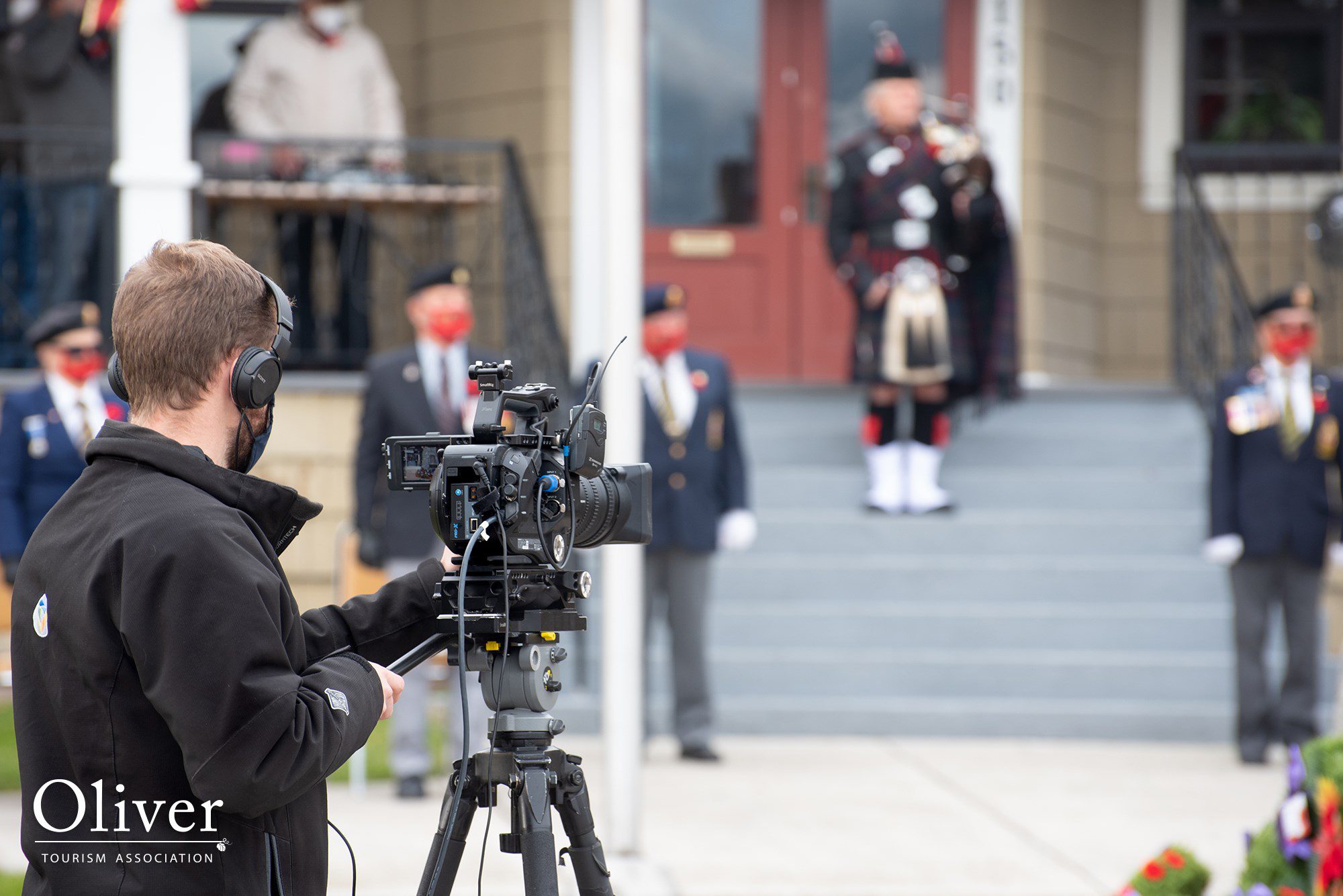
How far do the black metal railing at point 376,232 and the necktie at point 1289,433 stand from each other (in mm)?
3683

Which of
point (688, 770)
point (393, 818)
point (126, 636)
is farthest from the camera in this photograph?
point (688, 770)

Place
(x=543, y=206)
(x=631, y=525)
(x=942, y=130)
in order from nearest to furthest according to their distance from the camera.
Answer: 1. (x=631, y=525)
2. (x=942, y=130)
3. (x=543, y=206)

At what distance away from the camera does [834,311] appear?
10.3 meters

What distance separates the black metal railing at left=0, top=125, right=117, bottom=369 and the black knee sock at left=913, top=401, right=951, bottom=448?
13.8 feet

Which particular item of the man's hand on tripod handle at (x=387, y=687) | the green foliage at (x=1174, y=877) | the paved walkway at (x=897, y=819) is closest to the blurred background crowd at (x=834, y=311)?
the paved walkway at (x=897, y=819)

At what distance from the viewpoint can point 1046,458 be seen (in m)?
8.97

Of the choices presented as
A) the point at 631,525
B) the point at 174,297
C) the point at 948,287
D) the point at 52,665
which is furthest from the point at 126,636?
the point at 948,287

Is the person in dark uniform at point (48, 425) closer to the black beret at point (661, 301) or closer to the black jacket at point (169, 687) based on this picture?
the black beret at point (661, 301)

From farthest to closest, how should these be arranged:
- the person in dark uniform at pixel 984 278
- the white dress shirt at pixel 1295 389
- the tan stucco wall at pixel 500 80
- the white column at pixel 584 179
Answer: the tan stucco wall at pixel 500 80 → the white column at pixel 584 179 → the person in dark uniform at pixel 984 278 → the white dress shirt at pixel 1295 389

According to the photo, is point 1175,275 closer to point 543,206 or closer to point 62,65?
point 543,206

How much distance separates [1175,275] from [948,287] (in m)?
1.73

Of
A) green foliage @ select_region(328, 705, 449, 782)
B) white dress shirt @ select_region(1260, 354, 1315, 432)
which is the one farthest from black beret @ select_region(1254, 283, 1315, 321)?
green foliage @ select_region(328, 705, 449, 782)

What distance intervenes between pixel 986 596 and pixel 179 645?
642 centimetres

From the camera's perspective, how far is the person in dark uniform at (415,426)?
5.86m
